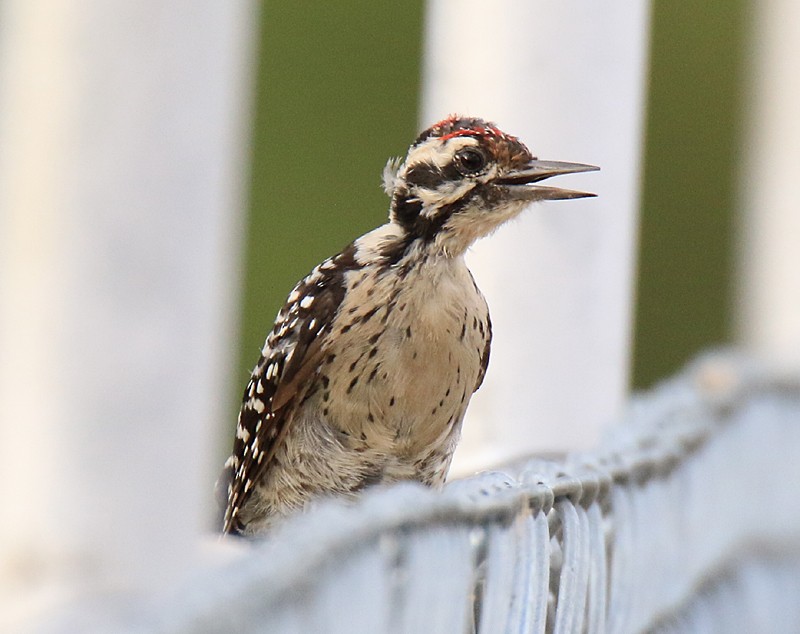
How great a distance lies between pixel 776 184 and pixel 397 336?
6.06 m

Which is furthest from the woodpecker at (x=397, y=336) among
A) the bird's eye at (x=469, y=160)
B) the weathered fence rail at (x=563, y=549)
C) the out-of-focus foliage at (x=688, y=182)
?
the out-of-focus foliage at (x=688, y=182)

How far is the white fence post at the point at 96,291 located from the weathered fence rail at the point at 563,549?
0.18m

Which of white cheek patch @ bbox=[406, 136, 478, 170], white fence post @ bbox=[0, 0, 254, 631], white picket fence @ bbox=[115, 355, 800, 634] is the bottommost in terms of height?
white picket fence @ bbox=[115, 355, 800, 634]

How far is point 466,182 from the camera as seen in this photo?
3221mm

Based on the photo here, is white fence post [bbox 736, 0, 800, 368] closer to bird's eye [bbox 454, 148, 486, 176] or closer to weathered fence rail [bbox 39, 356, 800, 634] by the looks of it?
weathered fence rail [bbox 39, 356, 800, 634]

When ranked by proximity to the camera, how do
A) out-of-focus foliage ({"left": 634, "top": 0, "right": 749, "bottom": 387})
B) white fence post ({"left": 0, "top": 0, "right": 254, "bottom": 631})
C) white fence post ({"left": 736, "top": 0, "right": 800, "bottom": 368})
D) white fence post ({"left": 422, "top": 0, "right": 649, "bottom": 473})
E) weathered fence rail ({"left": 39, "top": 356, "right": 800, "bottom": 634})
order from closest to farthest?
weathered fence rail ({"left": 39, "top": 356, "right": 800, "bottom": 634}), white fence post ({"left": 0, "top": 0, "right": 254, "bottom": 631}), white fence post ({"left": 422, "top": 0, "right": 649, "bottom": 473}), out-of-focus foliage ({"left": 634, "top": 0, "right": 749, "bottom": 387}), white fence post ({"left": 736, "top": 0, "right": 800, "bottom": 368})

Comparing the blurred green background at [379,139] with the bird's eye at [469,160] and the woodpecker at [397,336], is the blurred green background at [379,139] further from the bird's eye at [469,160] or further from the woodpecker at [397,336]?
the bird's eye at [469,160]

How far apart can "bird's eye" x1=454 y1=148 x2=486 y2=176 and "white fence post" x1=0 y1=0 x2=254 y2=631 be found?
121 cm

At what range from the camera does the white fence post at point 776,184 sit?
8711 mm

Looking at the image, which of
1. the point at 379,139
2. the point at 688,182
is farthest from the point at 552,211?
the point at 688,182

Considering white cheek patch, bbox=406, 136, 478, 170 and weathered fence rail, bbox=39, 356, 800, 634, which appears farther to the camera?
white cheek patch, bbox=406, 136, 478, 170

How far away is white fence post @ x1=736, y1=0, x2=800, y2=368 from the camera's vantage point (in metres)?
8.71

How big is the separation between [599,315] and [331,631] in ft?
7.87

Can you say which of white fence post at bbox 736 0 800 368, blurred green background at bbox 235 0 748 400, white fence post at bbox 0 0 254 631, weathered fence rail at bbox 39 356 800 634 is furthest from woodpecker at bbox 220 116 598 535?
white fence post at bbox 736 0 800 368
